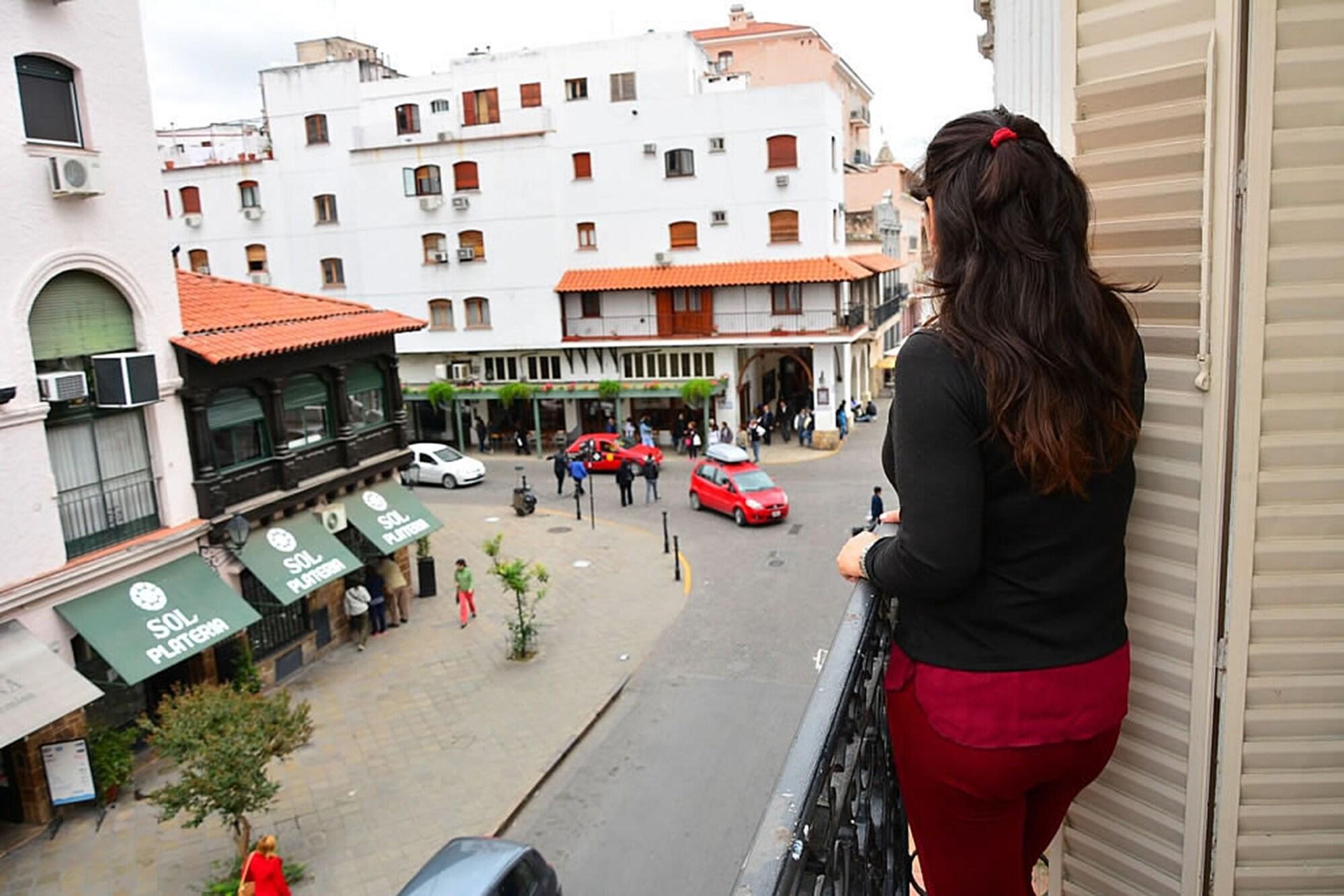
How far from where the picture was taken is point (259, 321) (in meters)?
18.4

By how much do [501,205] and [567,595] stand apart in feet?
69.8

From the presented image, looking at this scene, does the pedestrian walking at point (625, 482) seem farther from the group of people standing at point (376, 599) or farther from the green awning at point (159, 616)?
the green awning at point (159, 616)

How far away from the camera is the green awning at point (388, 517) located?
1980 cm

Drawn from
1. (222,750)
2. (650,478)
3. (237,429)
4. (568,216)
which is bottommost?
(650,478)

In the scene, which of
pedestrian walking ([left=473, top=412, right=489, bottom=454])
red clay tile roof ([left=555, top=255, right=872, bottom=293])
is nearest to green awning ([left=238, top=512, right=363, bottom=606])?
red clay tile roof ([left=555, top=255, right=872, bottom=293])

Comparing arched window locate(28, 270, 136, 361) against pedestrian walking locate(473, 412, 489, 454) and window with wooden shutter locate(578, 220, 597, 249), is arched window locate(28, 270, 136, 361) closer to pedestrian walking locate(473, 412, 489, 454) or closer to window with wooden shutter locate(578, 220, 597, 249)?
window with wooden shutter locate(578, 220, 597, 249)

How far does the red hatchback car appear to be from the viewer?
2719 cm

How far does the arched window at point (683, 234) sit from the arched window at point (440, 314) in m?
9.68

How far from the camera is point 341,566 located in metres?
18.2

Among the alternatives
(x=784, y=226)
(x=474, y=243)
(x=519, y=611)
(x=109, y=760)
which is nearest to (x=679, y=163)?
(x=784, y=226)

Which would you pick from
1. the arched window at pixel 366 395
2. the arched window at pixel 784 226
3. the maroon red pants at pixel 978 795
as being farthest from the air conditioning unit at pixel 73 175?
the arched window at pixel 784 226

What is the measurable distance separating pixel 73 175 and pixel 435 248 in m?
26.7

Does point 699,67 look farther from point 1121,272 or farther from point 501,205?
point 1121,272

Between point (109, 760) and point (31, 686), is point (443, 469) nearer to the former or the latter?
point (109, 760)
